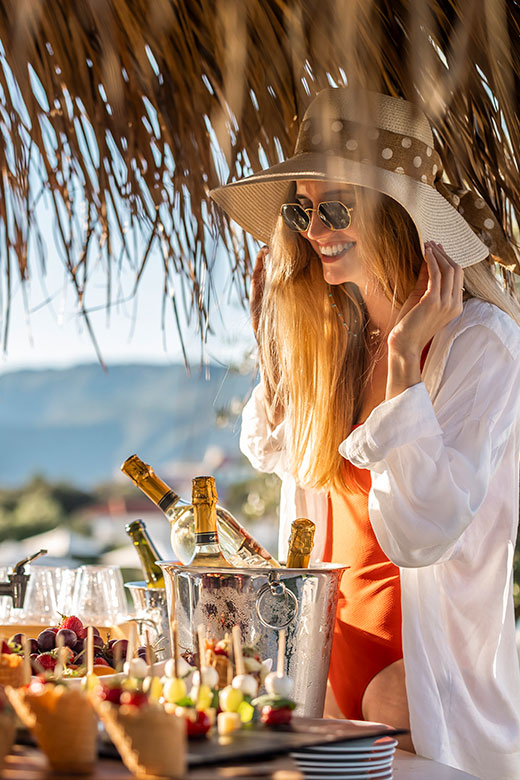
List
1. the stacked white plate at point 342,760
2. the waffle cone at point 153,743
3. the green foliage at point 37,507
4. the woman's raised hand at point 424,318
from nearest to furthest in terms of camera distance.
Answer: the waffle cone at point 153,743
the stacked white plate at point 342,760
the woman's raised hand at point 424,318
the green foliage at point 37,507

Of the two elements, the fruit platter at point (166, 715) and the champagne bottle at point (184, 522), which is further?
the champagne bottle at point (184, 522)

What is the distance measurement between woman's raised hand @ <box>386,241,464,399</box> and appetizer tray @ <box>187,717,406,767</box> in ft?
2.05

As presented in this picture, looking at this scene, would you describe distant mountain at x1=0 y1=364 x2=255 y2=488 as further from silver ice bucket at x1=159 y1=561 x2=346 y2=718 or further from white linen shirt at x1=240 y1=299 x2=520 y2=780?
silver ice bucket at x1=159 y1=561 x2=346 y2=718

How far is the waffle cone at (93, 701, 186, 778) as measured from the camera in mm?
656

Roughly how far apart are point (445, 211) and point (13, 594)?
3.58 ft

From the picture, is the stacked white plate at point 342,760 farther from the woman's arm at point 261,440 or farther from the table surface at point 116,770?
the woman's arm at point 261,440

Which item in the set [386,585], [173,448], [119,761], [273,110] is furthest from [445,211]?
[119,761]

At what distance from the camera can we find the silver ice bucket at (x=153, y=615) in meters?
1.43

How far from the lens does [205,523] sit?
4.21 feet

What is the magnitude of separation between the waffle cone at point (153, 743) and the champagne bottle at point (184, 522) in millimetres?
775

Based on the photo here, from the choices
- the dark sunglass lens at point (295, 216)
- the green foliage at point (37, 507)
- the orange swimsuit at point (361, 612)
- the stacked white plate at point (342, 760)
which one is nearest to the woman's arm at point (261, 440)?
the orange swimsuit at point (361, 612)

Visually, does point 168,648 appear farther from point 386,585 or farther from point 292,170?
point 292,170

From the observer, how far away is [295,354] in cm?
187

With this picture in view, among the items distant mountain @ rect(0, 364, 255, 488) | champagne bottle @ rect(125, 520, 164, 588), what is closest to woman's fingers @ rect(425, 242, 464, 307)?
champagne bottle @ rect(125, 520, 164, 588)
